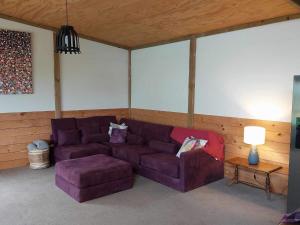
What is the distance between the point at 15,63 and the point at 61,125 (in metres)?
1.37

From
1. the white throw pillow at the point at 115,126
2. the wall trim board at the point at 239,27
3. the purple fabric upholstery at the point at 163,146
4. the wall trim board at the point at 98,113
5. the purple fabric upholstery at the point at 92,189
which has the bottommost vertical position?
the purple fabric upholstery at the point at 92,189

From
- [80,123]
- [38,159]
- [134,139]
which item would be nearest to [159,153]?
[134,139]

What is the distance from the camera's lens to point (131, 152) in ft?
15.0

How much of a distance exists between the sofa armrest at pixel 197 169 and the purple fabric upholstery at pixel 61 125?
2544 mm

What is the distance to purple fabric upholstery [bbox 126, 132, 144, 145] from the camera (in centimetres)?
508

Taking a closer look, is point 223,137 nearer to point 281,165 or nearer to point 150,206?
point 281,165

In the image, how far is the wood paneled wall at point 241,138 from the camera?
3.61 meters

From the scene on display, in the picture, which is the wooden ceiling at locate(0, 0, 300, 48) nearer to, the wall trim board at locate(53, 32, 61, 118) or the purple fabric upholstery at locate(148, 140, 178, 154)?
the wall trim board at locate(53, 32, 61, 118)

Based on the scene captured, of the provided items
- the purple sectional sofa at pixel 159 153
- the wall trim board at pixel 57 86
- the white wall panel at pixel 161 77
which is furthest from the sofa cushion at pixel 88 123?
the white wall panel at pixel 161 77

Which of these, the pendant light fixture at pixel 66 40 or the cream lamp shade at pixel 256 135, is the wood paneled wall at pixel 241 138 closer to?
the cream lamp shade at pixel 256 135

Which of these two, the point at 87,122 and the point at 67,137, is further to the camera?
the point at 87,122

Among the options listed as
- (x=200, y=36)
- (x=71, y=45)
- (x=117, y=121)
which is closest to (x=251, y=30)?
(x=200, y=36)

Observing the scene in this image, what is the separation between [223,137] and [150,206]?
1758 millimetres

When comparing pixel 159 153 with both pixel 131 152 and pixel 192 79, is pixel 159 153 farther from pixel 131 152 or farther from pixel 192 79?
pixel 192 79
